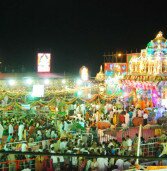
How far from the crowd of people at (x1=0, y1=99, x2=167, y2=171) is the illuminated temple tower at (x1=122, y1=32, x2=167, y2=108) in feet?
9.41

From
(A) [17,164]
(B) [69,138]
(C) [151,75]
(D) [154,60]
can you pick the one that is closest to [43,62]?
(D) [154,60]

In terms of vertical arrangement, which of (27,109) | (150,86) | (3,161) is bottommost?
(3,161)

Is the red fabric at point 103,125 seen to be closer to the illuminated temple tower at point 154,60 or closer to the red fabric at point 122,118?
the red fabric at point 122,118

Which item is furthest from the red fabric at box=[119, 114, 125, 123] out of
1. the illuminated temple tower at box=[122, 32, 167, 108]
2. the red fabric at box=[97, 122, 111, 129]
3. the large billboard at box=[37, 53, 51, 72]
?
the large billboard at box=[37, 53, 51, 72]

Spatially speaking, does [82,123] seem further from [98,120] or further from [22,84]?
[22,84]

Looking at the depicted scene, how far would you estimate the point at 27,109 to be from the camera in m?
18.9

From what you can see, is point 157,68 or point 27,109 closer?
point 27,109

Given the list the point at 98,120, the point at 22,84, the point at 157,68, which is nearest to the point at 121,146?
the point at 98,120

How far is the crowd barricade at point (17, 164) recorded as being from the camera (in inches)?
369

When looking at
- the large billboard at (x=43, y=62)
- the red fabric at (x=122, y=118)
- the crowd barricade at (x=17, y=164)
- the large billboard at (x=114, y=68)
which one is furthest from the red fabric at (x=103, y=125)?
the large billboard at (x=114, y=68)

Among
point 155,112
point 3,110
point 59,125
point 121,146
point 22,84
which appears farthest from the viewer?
point 22,84

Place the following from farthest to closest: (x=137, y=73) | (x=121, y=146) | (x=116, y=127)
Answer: (x=137, y=73) < (x=116, y=127) < (x=121, y=146)

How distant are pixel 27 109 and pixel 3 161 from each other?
371 inches

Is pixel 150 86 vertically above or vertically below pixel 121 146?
above
